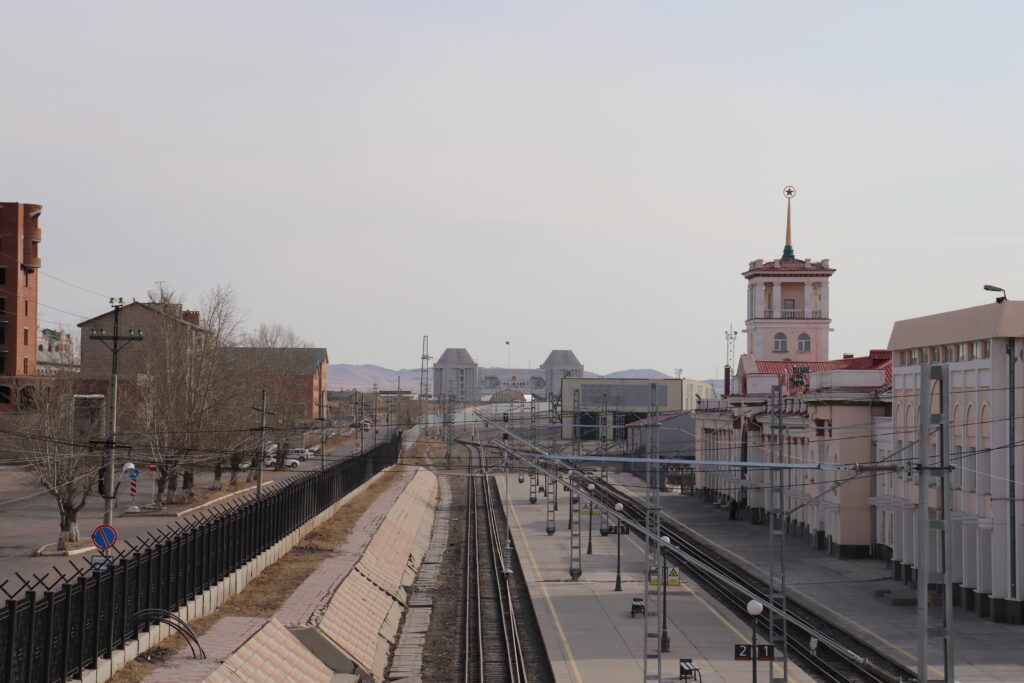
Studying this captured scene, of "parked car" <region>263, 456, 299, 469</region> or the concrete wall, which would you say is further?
"parked car" <region>263, 456, 299, 469</region>

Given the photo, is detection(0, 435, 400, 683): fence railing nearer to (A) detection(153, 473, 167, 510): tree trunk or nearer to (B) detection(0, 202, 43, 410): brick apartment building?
(A) detection(153, 473, 167, 510): tree trunk

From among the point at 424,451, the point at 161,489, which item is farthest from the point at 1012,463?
the point at 424,451

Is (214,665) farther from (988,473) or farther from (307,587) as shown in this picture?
(988,473)

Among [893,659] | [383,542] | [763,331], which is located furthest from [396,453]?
[893,659]

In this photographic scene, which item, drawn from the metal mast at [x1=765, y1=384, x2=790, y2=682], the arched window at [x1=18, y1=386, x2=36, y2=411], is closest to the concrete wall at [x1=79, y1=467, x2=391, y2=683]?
the metal mast at [x1=765, y1=384, x2=790, y2=682]

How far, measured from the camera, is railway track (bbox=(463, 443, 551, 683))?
1204 inches

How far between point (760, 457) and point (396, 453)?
4692cm

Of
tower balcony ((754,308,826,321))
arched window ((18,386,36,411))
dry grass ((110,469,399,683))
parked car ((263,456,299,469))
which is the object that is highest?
tower balcony ((754,308,826,321))

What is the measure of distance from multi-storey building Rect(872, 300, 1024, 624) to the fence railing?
19961 mm

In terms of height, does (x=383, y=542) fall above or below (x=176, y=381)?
below

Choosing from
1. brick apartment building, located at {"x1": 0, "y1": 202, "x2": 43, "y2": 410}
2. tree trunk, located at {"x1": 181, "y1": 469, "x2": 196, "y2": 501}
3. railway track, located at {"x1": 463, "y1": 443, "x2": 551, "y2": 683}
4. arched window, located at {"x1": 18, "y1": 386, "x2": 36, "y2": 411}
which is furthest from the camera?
brick apartment building, located at {"x1": 0, "y1": 202, "x2": 43, "y2": 410}

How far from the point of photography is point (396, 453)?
107 m

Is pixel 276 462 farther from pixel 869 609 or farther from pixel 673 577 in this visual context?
pixel 869 609

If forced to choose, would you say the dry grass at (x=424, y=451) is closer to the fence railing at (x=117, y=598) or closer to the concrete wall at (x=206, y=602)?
the concrete wall at (x=206, y=602)
